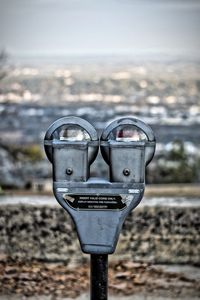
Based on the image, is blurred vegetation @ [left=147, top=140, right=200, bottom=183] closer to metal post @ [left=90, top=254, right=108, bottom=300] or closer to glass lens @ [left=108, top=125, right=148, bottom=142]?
metal post @ [left=90, top=254, right=108, bottom=300]

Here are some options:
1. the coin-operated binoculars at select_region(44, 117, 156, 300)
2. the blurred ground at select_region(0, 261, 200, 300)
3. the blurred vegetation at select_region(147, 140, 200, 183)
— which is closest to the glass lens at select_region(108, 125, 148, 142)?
the coin-operated binoculars at select_region(44, 117, 156, 300)

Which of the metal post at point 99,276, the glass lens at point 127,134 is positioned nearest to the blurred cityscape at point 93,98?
the metal post at point 99,276

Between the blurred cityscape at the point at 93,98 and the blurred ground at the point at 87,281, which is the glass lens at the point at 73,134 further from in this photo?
the blurred cityscape at the point at 93,98

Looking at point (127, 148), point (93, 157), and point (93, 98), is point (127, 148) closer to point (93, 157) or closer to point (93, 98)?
point (93, 157)

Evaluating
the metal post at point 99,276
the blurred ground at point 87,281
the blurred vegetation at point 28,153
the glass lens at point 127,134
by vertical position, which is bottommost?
the blurred ground at point 87,281

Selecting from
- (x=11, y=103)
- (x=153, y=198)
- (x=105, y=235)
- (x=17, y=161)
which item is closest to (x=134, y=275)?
(x=153, y=198)

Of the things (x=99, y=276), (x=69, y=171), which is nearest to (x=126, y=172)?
(x=69, y=171)
